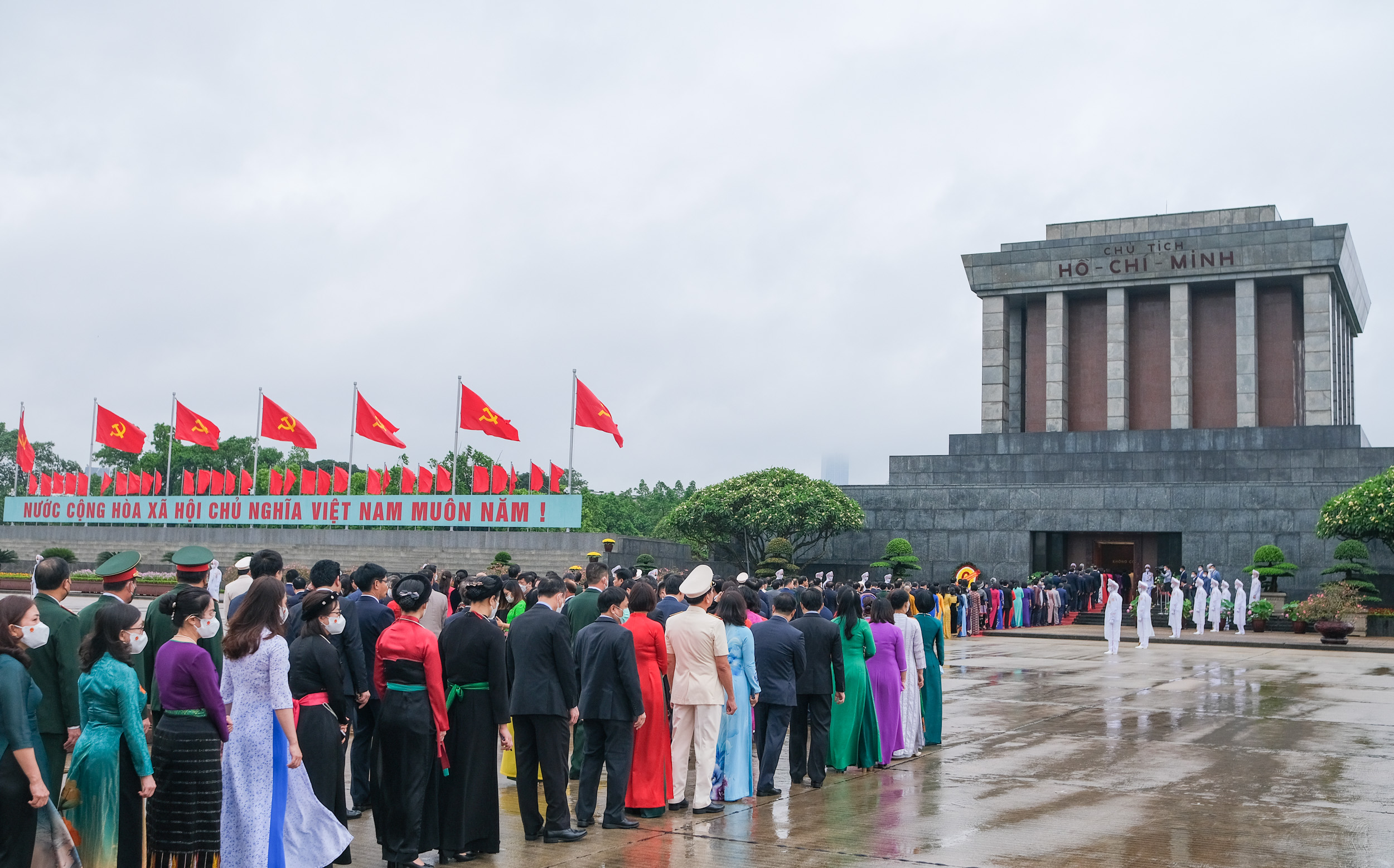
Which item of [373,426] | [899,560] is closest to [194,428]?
[373,426]

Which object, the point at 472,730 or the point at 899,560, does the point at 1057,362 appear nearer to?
the point at 899,560

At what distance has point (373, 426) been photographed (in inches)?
1410

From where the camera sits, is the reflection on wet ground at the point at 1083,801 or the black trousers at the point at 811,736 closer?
the reflection on wet ground at the point at 1083,801

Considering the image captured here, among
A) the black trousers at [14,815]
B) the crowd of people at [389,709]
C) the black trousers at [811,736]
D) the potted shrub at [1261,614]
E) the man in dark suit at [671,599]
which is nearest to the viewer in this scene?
the black trousers at [14,815]

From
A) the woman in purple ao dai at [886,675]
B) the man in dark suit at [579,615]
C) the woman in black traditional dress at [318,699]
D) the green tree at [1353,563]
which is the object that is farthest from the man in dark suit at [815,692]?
the green tree at [1353,563]

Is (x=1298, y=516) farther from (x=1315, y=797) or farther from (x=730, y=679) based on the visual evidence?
(x=730, y=679)

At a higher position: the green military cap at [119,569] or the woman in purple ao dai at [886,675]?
the green military cap at [119,569]

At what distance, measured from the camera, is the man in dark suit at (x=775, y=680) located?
8.77 m

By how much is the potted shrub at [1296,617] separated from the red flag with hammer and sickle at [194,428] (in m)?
32.1

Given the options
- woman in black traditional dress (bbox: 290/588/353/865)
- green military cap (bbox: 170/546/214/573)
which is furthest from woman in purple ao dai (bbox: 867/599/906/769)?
green military cap (bbox: 170/546/214/573)

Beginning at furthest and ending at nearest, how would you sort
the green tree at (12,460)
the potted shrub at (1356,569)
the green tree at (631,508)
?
the green tree at (12,460) → the green tree at (631,508) → the potted shrub at (1356,569)

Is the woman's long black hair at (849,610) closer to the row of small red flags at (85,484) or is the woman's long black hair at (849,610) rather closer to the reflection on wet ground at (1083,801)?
the reflection on wet ground at (1083,801)

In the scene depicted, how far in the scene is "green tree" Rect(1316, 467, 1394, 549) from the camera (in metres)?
28.3

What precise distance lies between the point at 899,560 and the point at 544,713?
2825cm
